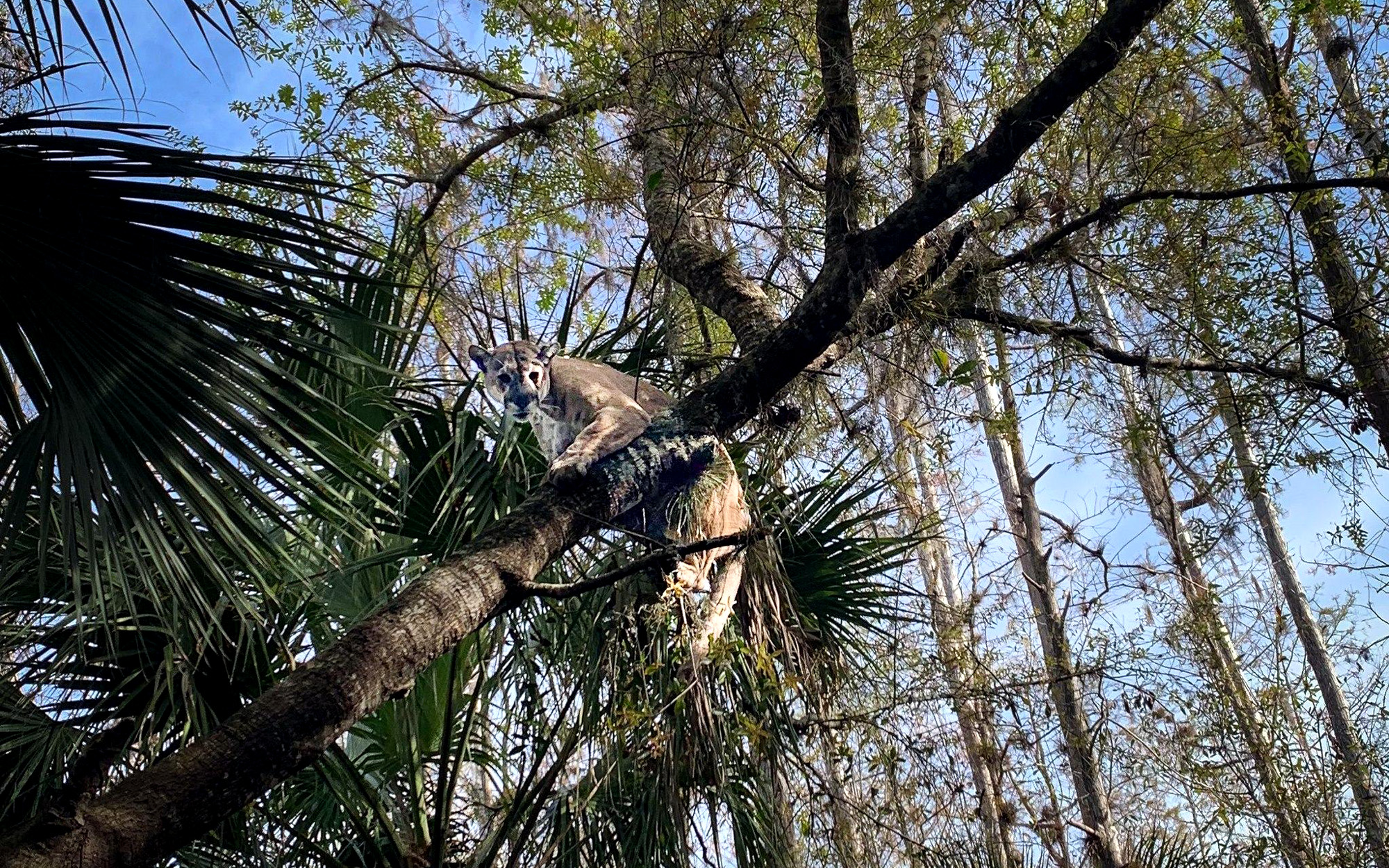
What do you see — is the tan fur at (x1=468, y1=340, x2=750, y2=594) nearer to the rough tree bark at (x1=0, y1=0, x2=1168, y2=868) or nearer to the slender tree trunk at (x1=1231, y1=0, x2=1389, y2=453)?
the rough tree bark at (x1=0, y1=0, x2=1168, y2=868)

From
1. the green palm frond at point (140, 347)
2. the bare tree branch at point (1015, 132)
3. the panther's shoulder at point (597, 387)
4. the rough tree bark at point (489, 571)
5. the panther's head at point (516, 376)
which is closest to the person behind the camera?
the rough tree bark at point (489, 571)

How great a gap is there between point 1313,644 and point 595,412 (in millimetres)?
6372

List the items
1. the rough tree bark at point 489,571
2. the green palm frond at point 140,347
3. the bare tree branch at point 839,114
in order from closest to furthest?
1. the rough tree bark at point 489,571
2. the green palm frond at point 140,347
3. the bare tree branch at point 839,114

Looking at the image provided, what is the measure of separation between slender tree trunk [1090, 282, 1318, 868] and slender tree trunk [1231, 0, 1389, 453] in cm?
90

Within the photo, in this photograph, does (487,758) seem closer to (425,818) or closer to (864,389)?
(425,818)

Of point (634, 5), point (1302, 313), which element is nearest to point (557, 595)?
point (1302, 313)

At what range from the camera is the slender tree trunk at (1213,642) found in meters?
4.91

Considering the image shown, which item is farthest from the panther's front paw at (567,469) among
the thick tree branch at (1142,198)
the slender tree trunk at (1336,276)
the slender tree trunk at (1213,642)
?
the slender tree trunk at (1336,276)

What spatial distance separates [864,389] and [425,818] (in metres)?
2.98

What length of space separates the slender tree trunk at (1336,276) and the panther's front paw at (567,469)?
318 centimetres

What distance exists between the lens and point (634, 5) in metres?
5.59

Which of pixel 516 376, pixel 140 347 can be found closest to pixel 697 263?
pixel 516 376

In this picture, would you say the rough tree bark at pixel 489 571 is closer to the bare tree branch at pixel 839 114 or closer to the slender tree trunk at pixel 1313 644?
the bare tree branch at pixel 839 114

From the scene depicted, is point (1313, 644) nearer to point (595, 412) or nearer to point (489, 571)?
point (595, 412)
